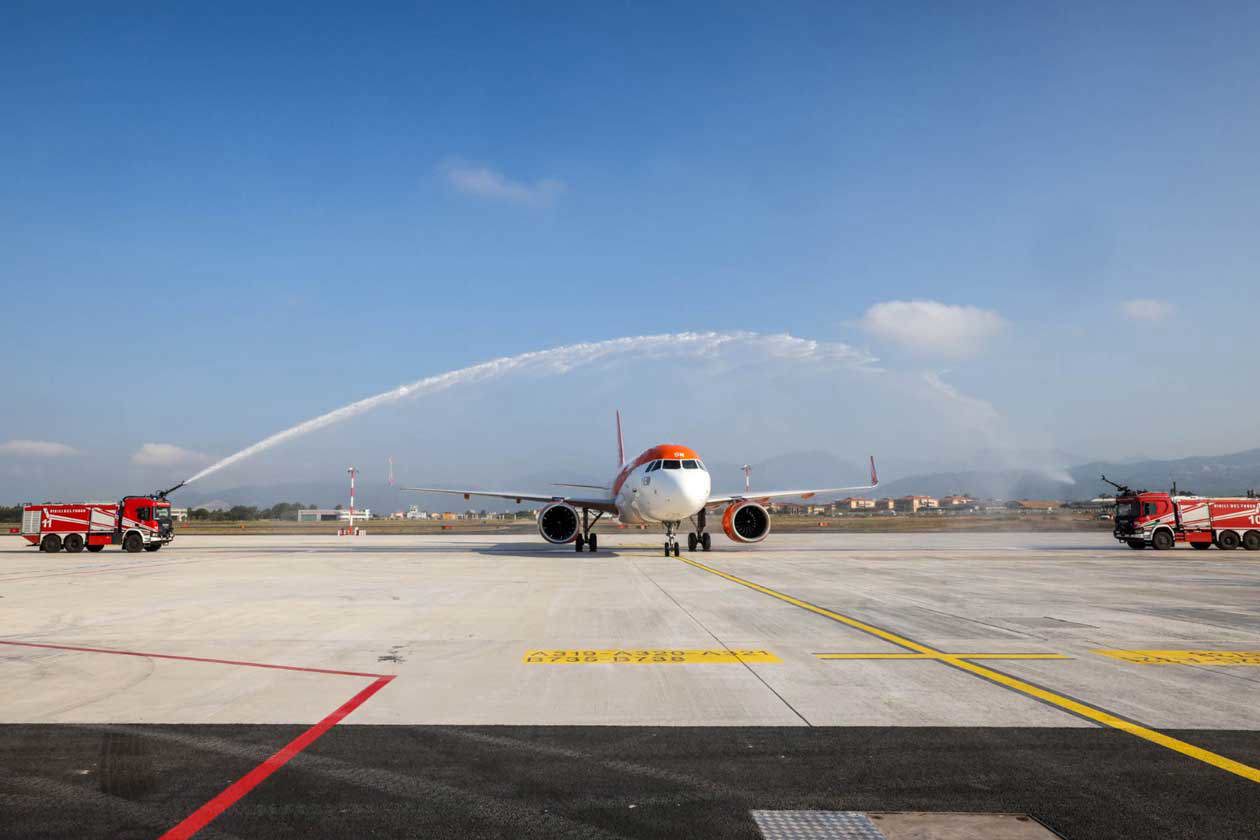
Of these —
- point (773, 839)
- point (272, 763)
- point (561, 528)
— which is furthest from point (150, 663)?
point (561, 528)

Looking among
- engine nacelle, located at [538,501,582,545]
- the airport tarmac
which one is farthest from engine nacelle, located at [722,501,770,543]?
the airport tarmac

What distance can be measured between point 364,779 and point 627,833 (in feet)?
6.16

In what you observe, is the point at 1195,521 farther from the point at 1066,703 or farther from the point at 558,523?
the point at 1066,703

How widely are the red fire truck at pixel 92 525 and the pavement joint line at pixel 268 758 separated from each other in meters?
28.0

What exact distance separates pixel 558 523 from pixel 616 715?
76.1 feet

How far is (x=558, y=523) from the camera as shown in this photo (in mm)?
29344

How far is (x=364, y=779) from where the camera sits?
4.77 m

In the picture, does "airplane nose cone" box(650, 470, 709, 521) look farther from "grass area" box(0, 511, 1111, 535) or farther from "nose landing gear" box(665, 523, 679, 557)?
"grass area" box(0, 511, 1111, 535)

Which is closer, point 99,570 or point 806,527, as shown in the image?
point 99,570

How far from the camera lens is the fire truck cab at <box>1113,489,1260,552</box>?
3372 centimetres

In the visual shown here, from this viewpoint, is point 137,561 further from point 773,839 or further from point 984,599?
point 773,839

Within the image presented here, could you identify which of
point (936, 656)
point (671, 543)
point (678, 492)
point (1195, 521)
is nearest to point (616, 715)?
point (936, 656)

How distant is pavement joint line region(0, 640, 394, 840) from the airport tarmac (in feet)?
0.08

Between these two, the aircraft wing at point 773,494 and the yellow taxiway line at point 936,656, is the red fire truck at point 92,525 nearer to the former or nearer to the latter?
the aircraft wing at point 773,494
